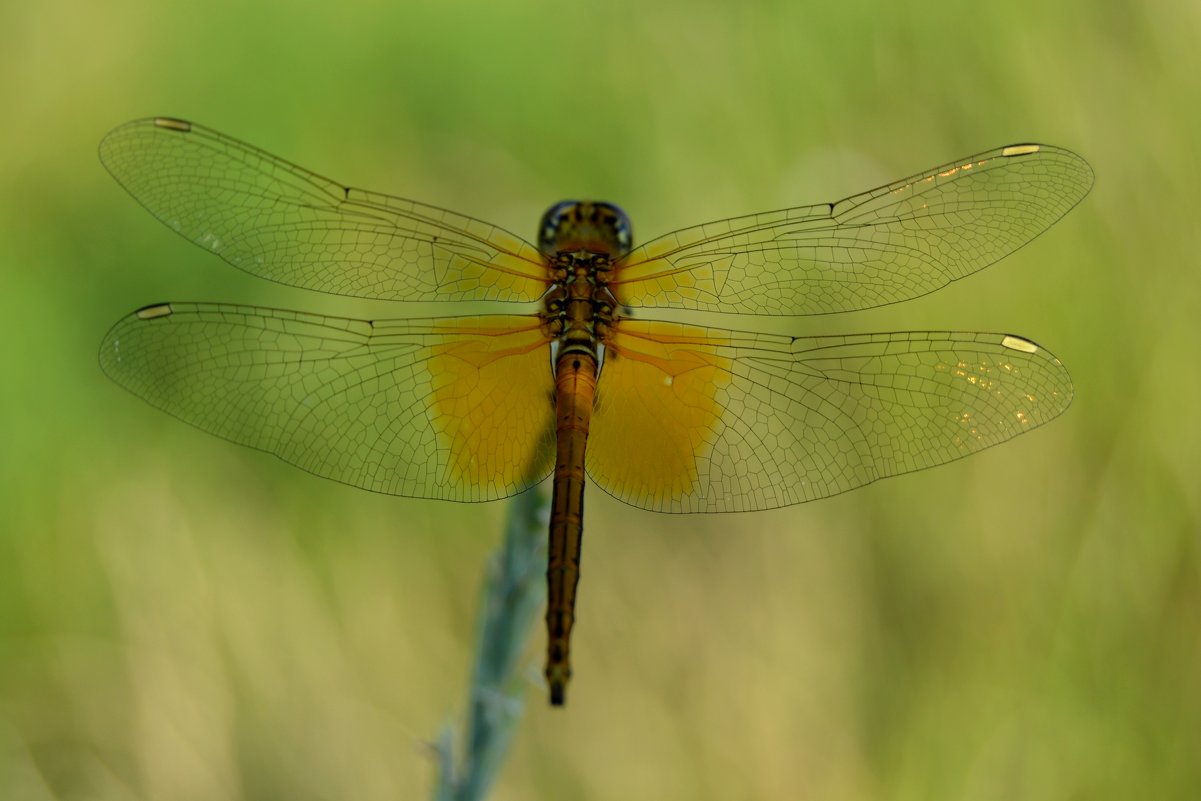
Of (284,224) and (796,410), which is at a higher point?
(284,224)

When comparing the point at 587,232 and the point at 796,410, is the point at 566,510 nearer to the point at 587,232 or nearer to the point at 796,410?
the point at 796,410

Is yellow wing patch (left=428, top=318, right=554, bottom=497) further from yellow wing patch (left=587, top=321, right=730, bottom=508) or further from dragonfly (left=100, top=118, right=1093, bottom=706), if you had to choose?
yellow wing patch (left=587, top=321, right=730, bottom=508)

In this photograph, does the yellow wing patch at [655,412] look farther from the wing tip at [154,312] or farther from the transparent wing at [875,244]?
the wing tip at [154,312]

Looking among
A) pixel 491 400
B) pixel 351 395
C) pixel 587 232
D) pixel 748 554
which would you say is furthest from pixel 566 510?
pixel 748 554

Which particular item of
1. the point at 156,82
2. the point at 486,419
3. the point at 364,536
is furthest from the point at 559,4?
the point at 486,419

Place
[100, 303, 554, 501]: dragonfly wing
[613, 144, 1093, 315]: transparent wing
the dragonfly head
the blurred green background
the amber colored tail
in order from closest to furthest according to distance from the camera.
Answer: the amber colored tail
[100, 303, 554, 501]: dragonfly wing
[613, 144, 1093, 315]: transparent wing
the dragonfly head
the blurred green background

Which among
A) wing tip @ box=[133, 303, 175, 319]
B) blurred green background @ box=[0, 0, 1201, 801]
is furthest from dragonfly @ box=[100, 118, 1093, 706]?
blurred green background @ box=[0, 0, 1201, 801]

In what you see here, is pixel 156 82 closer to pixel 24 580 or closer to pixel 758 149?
pixel 24 580
